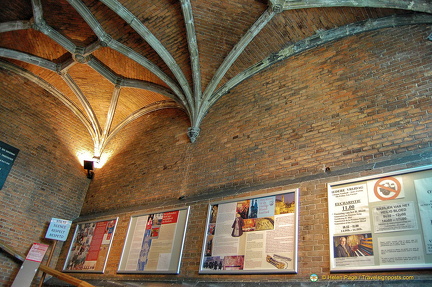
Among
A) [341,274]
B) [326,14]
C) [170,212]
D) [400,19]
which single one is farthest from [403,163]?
[170,212]

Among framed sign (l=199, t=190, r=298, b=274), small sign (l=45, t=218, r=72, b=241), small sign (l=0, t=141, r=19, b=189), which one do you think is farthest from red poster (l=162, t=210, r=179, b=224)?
small sign (l=0, t=141, r=19, b=189)

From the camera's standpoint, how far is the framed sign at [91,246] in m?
8.48

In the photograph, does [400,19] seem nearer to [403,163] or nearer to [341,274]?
[403,163]

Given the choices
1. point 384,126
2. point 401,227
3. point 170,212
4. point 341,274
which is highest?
point 384,126

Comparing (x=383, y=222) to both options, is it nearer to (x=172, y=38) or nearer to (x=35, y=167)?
(x=172, y=38)

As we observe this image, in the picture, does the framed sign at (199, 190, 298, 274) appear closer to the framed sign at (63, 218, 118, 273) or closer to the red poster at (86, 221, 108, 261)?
the framed sign at (63, 218, 118, 273)

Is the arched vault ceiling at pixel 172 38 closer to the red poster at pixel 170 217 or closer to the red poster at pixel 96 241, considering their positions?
the red poster at pixel 170 217

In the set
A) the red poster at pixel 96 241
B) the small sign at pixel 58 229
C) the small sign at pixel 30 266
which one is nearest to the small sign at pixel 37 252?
the small sign at pixel 30 266

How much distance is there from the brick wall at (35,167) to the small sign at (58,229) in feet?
0.64

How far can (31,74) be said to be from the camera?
10156 mm

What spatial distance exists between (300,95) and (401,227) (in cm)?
334

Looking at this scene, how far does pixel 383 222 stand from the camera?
500 centimetres

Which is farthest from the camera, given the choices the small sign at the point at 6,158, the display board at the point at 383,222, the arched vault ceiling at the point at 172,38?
the small sign at the point at 6,158

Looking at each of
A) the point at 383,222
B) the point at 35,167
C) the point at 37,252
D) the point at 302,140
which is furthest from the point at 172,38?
the point at 37,252
